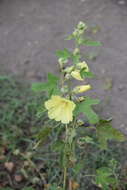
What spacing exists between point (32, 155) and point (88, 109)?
1.23m

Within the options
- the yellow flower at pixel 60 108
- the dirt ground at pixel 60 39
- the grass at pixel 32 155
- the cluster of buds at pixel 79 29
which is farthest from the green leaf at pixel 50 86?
the dirt ground at pixel 60 39

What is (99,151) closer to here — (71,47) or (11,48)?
(71,47)

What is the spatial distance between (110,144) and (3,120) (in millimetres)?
875

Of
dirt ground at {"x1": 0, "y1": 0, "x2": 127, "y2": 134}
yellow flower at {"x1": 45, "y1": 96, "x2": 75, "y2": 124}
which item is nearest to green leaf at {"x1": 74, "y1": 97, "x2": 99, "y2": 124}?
yellow flower at {"x1": 45, "y1": 96, "x2": 75, "y2": 124}

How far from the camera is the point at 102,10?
4301 millimetres

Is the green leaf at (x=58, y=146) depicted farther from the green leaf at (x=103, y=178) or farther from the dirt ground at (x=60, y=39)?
the dirt ground at (x=60, y=39)

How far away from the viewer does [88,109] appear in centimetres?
159

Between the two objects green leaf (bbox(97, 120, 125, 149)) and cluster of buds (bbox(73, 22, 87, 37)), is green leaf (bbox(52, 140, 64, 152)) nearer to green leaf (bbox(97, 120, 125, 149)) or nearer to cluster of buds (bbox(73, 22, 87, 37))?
green leaf (bbox(97, 120, 125, 149))

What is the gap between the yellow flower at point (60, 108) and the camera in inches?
63.3

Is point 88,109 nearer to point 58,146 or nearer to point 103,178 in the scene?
point 58,146

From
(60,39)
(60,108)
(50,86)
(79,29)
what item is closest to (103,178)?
(60,108)

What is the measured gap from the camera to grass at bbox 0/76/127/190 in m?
2.54

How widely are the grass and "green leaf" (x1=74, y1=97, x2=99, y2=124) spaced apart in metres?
A: 0.74

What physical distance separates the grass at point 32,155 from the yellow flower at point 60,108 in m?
0.67
